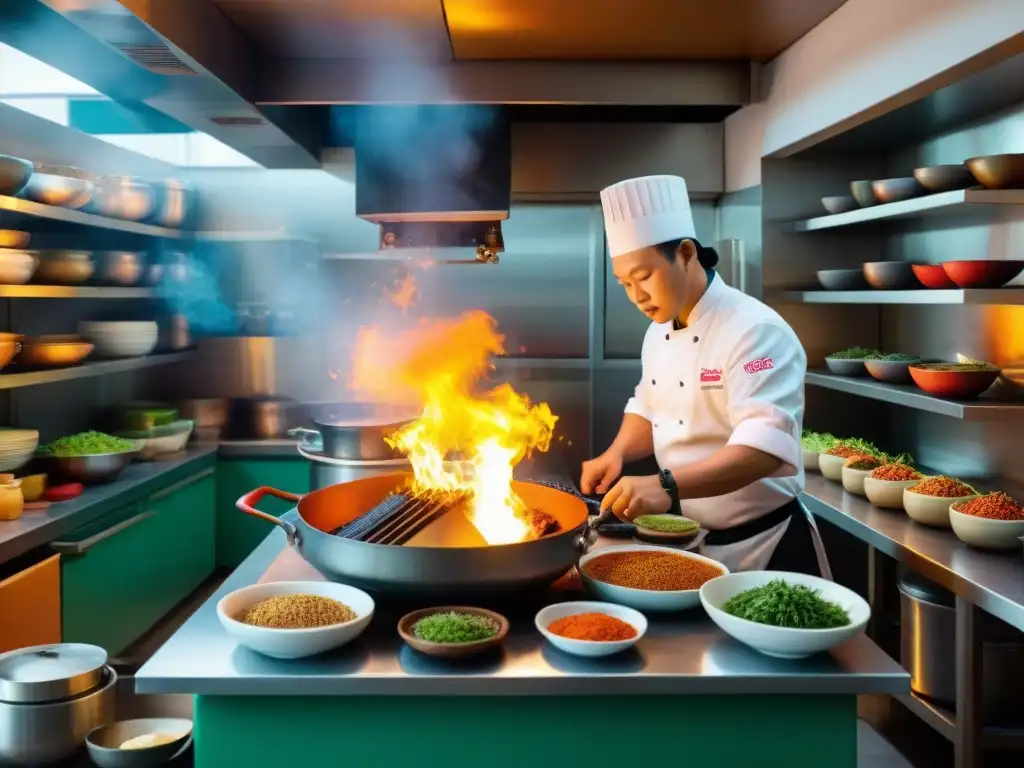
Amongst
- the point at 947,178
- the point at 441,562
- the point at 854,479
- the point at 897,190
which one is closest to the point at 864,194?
the point at 897,190

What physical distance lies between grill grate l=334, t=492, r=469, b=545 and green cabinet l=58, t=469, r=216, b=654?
1745 millimetres

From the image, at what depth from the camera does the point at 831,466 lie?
151 inches

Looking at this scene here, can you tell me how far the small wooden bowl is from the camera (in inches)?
61.4

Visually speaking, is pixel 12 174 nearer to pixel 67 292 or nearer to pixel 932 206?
pixel 67 292

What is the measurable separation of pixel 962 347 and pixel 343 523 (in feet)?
8.69

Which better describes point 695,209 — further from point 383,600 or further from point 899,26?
point 383,600

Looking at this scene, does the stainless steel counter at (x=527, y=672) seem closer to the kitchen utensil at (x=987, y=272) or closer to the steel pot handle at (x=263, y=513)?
the steel pot handle at (x=263, y=513)

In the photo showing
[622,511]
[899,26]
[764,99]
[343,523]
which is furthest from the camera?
[764,99]

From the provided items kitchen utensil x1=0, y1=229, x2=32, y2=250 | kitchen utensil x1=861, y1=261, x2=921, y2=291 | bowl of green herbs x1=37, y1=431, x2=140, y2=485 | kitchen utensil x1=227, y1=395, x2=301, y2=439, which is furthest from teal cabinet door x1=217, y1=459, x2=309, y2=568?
kitchen utensil x1=861, y1=261, x2=921, y2=291

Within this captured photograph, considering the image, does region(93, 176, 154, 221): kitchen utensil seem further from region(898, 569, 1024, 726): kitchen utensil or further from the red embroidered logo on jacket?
region(898, 569, 1024, 726): kitchen utensil

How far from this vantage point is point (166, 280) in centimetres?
487

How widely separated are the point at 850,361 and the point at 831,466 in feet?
1.44

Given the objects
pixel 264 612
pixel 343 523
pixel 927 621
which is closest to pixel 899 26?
pixel 927 621

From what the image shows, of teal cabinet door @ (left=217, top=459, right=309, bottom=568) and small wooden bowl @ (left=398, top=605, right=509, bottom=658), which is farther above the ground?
small wooden bowl @ (left=398, top=605, right=509, bottom=658)
